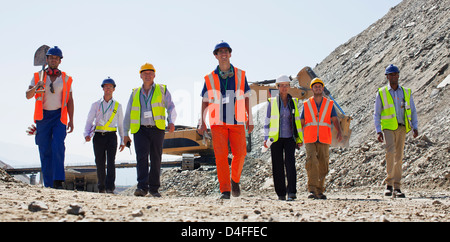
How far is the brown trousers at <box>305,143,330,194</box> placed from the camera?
758 centimetres

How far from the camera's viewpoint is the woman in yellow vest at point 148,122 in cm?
721

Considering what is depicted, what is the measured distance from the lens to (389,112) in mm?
8023

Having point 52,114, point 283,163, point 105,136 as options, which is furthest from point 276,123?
point 52,114

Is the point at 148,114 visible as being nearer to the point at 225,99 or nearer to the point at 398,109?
the point at 225,99

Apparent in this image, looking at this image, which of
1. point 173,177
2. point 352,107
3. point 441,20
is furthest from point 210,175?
point 441,20

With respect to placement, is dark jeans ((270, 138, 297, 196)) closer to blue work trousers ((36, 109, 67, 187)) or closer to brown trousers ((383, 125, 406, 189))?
brown trousers ((383, 125, 406, 189))

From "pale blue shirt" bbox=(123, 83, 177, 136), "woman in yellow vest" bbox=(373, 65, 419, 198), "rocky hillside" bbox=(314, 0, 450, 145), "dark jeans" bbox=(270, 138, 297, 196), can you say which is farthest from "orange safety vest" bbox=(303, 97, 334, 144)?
"rocky hillside" bbox=(314, 0, 450, 145)

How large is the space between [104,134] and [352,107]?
15.1m

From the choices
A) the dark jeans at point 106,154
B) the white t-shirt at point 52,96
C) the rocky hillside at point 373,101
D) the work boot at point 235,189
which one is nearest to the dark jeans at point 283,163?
the work boot at point 235,189

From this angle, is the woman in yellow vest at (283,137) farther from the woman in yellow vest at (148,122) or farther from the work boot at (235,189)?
the woman in yellow vest at (148,122)

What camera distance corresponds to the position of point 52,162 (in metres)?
7.30

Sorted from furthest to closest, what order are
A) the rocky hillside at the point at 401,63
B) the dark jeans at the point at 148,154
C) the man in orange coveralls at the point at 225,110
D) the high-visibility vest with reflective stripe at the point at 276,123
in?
the rocky hillside at the point at 401,63, the high-visibility vest with reflective stripe at the point at 276,123, the dark jeans at the point at 148,154, the man in orange coveralls at the point at 225,110

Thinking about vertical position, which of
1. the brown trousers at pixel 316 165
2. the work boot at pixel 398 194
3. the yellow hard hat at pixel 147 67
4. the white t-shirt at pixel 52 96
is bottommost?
the work boot at pixel 398 194
